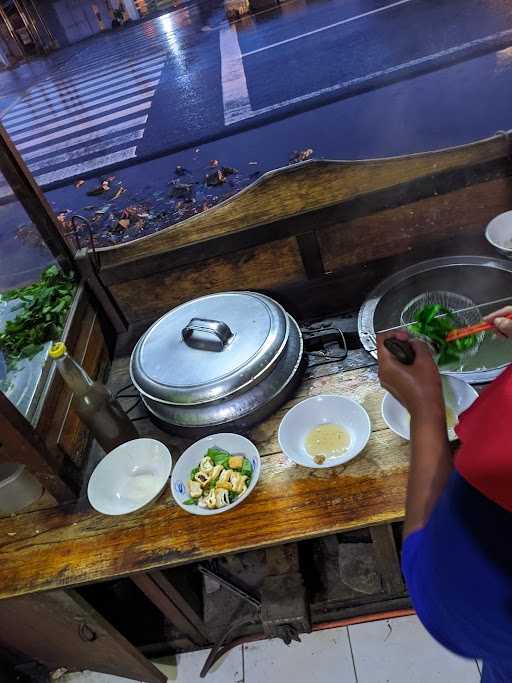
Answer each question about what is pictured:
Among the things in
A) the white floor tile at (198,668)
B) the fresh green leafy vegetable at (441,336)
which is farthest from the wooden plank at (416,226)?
the white floor tile at (198,668)

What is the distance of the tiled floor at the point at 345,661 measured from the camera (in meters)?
2.28

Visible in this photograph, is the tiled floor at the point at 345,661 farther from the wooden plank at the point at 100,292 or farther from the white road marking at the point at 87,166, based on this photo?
the white road marking at the point at 87,166

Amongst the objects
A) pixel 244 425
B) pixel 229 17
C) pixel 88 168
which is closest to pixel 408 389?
pixel 244 425

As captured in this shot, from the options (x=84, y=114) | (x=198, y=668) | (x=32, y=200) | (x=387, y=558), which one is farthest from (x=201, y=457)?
(x=84, y=114)

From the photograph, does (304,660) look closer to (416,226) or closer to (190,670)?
(190,670)

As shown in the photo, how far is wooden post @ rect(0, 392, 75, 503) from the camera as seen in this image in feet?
5.56

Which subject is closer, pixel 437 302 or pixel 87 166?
pixel 437 302

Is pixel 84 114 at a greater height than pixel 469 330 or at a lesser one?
greater

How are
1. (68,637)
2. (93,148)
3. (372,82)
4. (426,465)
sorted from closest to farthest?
(426,465) → (68,637) → (372,82) → (93,148)

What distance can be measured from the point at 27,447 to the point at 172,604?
3.91 ft

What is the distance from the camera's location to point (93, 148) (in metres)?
6.12

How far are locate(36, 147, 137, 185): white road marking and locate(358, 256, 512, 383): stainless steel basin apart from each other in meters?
4.37

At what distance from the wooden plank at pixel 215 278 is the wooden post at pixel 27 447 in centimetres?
119

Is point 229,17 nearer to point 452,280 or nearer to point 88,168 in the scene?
point 88,168
